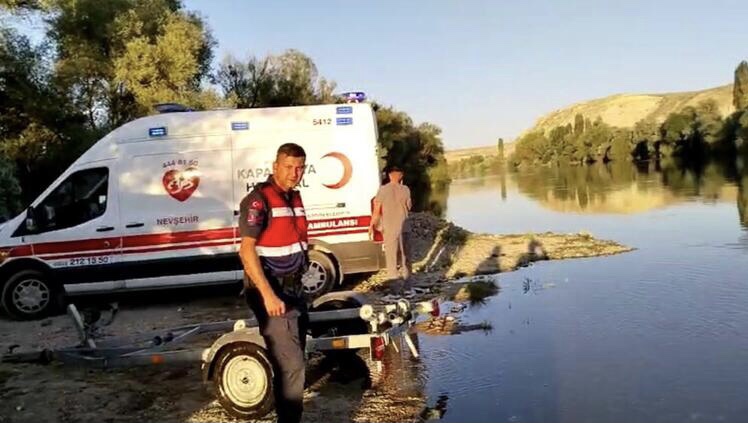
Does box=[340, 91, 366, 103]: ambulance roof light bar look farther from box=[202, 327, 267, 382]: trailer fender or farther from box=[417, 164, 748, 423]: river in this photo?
box=[202, 327, 267, 382]: trailer fender

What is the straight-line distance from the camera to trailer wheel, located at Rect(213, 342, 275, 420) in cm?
539

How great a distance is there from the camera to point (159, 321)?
9.47m

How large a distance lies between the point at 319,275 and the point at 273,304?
586cm

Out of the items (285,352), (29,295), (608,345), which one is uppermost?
(285,352)

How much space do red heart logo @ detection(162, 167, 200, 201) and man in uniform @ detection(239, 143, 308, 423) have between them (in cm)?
578

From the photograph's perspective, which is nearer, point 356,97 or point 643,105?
point 356,97

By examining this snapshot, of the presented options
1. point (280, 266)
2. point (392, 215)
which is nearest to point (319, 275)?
point (392, 215)

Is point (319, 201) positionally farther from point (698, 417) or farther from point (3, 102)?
point (3, 102)

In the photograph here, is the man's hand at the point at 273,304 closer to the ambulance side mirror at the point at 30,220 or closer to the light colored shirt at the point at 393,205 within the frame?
the light colored shirt at the point at 393,205

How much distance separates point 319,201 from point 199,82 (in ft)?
74.6

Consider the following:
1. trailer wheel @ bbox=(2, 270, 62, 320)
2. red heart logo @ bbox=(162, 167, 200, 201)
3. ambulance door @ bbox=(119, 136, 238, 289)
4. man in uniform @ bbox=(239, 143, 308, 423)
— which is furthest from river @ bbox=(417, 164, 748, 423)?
trailer wheel @ bbox=(2, 270, 62, 320)

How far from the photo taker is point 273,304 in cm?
423

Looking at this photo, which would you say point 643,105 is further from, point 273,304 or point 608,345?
point 273,304

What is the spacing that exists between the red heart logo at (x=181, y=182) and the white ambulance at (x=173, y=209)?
0.01m
